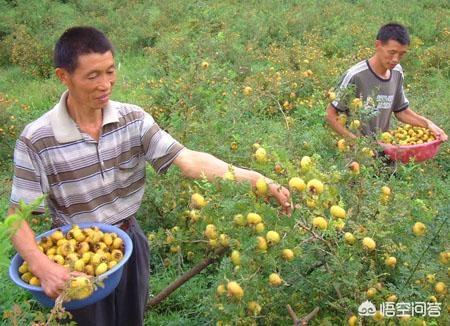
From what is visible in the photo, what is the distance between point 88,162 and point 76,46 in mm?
559

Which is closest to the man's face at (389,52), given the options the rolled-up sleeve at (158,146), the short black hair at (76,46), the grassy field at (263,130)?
the grassy field at (263,130)

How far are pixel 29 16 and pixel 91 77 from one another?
991 centimetres

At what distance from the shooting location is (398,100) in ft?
13.9

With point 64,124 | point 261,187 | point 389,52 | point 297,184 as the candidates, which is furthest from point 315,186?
point 389,52

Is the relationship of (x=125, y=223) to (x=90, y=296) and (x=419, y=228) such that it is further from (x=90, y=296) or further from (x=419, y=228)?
(x=419, y=228)

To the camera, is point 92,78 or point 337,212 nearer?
point 337,212

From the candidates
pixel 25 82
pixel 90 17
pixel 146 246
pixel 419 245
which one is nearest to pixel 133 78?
pixel 25 82

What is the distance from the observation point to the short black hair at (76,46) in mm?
2434

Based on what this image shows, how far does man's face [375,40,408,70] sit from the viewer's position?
3.92 meters

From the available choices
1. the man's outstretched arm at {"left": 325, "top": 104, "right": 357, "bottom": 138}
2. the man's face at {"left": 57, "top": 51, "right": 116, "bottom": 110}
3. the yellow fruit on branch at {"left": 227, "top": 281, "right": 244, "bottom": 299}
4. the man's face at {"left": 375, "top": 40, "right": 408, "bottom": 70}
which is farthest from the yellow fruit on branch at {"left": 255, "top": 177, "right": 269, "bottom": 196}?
the man's face at {"left": 375, "top": 40, "right": 408, "bottom": 70}

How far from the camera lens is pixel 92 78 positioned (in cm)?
243

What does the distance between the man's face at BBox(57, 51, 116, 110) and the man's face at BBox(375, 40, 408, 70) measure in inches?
90.1

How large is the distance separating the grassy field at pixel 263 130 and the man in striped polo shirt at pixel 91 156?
28 cm

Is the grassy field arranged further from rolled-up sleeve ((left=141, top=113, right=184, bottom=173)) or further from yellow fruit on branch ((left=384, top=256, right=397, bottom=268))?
rolled-up sleeve ((left=141, top=113, right=184, bottom=173))
